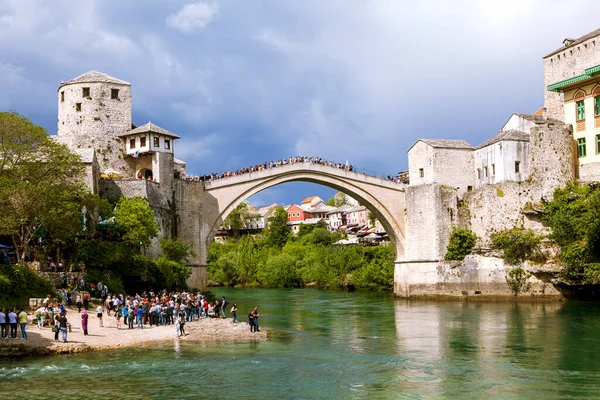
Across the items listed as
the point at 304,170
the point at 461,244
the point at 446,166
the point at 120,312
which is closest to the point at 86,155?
the point at 120,312

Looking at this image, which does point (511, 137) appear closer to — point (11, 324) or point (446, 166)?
point (446, 166)

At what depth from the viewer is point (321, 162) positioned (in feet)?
160

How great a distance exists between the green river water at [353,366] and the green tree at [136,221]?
9068 millimetres

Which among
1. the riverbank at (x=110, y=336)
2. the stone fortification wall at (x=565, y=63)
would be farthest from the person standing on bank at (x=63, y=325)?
the stone fortification wall at (x=565, y=63)

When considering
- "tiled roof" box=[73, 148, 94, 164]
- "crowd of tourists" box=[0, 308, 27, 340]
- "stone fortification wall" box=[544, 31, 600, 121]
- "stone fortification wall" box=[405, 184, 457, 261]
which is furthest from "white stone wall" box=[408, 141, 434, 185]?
"crowd of tourists" box=[0, 308, 27, 340]

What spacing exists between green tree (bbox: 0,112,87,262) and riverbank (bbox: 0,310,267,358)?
188 inches

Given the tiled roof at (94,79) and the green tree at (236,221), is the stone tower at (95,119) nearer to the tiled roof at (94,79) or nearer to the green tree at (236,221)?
the tiled roof at (94,79)

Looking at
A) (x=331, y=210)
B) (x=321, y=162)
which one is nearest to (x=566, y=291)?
(x=321, y=162)

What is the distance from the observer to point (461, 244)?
46.2 m

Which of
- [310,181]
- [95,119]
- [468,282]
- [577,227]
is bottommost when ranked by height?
[468,282]

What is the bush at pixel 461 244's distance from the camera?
151 ft

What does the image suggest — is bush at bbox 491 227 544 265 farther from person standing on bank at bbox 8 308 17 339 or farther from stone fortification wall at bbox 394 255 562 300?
person standing on bank at bbox 8 308 17 339

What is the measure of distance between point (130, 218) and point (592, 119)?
2868 cm

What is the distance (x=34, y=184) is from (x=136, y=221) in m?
5.68
